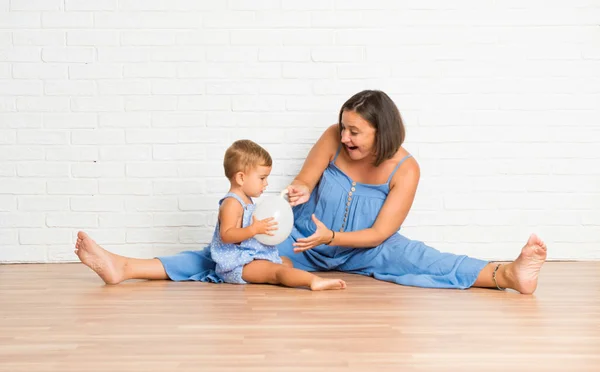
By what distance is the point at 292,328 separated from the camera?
2244 millimetres

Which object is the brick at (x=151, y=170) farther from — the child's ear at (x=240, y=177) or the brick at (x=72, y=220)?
the child's ear at (x=240, y=177)

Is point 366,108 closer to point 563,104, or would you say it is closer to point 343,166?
point 343,166

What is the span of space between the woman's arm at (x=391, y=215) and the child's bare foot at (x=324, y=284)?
20 centimetres

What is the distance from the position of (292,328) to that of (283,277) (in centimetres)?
76

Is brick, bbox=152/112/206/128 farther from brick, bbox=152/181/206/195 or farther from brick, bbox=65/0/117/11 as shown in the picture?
brick, bbox=65/0/117/11

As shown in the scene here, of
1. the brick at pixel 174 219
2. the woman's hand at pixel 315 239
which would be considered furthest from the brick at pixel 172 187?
the woman's hand at pixel 315 239

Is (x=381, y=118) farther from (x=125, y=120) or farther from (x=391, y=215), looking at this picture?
(x=125, y=120)

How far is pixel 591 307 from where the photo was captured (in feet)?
8.64

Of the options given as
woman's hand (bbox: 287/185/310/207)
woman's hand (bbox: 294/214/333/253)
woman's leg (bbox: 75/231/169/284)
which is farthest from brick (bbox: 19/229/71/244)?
woman's hand (bbox: 294/214/333/253)

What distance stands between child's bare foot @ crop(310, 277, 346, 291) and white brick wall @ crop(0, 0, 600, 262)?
97cm

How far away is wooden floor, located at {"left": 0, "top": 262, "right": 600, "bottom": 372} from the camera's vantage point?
188 centimetres

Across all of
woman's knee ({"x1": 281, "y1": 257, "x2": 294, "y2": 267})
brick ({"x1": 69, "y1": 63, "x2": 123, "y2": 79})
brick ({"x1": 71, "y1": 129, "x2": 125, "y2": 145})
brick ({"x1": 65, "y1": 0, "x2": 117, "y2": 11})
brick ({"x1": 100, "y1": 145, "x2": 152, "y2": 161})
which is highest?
brick ({"x1": 65, "y1": 0, "x2": 117, "y2": 11})

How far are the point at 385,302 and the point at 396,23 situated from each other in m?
1.65

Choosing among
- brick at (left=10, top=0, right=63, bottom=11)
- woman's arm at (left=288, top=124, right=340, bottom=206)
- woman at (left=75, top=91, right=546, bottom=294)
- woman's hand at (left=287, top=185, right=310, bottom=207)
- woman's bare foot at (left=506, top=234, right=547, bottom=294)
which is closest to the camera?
woman's bare foot at (left=506, top=234, right=547, bottom=294)
